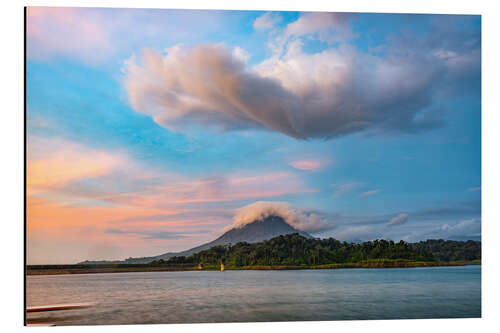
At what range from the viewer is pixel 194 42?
21.8 feet

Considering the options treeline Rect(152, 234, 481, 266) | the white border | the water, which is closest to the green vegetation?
treeline Rect(152, 234, 481, 266)

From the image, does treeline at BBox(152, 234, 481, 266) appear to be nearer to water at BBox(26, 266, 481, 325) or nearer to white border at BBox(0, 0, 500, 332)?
water at BBox(26, 266, 481, 325)

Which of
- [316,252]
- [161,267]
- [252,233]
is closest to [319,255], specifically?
[316,252]

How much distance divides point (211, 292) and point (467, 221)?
3532 millimetres

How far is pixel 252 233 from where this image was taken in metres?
7.10

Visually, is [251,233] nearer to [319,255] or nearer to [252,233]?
[252,233]

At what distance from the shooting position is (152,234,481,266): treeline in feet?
23.5

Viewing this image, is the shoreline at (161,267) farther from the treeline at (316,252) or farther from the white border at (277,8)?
the white border at (277,8)

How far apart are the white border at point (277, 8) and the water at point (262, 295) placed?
17 cm

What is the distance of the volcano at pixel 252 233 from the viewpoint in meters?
7.03

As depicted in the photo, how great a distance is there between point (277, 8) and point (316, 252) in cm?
345

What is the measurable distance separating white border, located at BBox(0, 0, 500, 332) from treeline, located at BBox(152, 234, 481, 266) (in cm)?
81

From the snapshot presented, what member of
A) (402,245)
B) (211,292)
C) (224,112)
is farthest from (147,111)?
(402,245)
